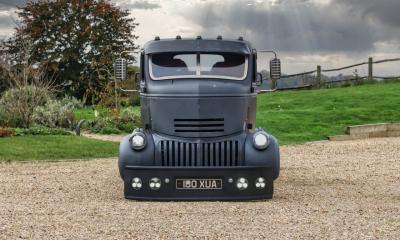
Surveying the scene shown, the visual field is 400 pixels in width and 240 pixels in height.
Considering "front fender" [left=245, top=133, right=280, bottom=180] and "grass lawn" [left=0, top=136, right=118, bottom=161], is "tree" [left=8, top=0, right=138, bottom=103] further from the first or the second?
"front fender" [left=245, top=133, right=280, bottom=180]

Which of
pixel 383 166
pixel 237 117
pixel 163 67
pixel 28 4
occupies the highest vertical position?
pixel 28 4

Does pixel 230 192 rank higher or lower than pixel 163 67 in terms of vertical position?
lower

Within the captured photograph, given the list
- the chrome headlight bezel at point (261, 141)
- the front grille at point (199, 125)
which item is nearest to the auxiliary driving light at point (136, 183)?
the front grille at point (199, 125)

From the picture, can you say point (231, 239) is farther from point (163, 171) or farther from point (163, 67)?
point (163, 67)

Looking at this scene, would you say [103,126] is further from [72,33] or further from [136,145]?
[72,33]

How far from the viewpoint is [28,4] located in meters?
38.4

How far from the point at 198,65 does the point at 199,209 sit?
2.42 meters

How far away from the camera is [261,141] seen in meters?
9.22

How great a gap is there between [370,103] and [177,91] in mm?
17517

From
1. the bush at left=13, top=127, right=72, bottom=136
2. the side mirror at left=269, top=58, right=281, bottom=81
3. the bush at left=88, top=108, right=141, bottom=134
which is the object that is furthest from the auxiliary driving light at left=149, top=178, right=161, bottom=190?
the bush at left=88, top=108, right=141, bottom=134

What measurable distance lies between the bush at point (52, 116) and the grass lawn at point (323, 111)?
6.18m

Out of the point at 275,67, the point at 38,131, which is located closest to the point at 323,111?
the point at 38,131

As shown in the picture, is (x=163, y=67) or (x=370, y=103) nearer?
(x=163, y=67)

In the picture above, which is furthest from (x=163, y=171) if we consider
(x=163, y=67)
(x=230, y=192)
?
(x=163, y=67)
